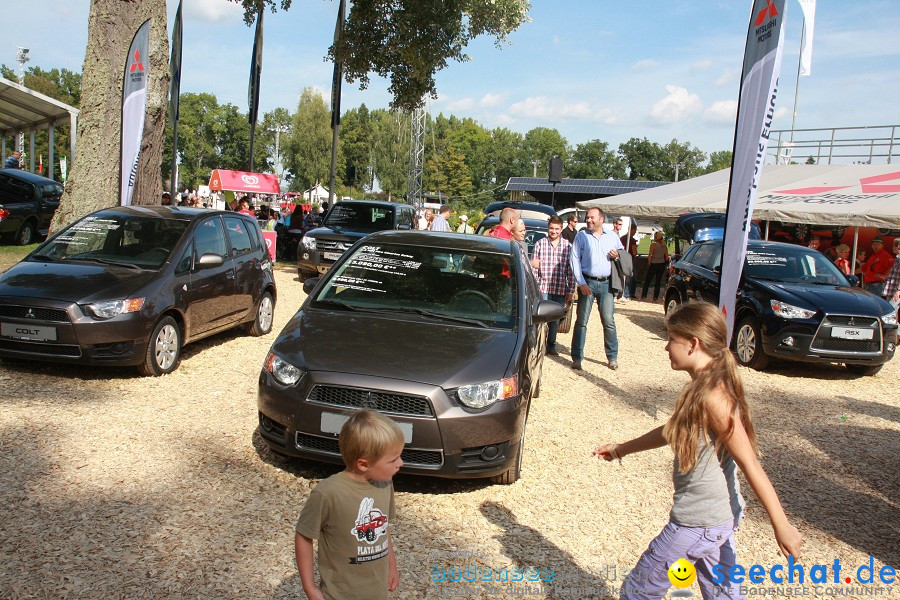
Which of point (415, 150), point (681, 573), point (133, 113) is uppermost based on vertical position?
point (415, 150)

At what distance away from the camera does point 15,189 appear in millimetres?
17125

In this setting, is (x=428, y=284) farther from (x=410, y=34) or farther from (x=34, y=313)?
(x=410, y=34)

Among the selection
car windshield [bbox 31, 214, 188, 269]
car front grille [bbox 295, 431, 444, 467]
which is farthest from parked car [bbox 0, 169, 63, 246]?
car front grille [bbox 295, 431, 444, 467]

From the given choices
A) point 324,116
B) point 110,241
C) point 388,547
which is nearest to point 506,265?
point 388,547

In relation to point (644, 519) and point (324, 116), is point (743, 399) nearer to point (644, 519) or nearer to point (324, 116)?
point (644, 519)

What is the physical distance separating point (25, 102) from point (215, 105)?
279 feet

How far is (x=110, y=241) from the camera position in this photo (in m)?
7.61

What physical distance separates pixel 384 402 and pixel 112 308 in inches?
135

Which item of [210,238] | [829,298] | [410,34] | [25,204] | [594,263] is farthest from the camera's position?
[410,34]

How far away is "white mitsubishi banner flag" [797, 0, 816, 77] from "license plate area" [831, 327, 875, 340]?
811 inches

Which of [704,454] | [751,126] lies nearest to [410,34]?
[751,126]

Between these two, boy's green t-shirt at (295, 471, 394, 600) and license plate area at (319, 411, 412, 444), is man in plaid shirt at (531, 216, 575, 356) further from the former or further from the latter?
boy's green t-shirt at (295, 471, 394, 600)

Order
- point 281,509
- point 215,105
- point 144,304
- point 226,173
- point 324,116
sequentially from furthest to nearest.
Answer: point 215,105, point 324,116, point 226,173, point 144,304, point 281,509

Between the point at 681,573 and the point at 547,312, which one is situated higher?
the point at 547,312
